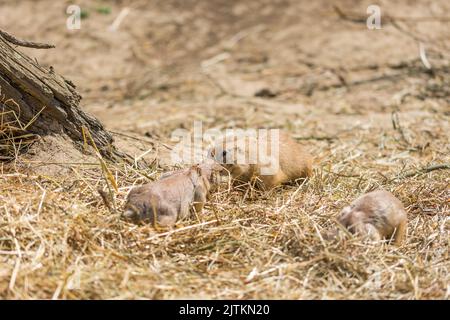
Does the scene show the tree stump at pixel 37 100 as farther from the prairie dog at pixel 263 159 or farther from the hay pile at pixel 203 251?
the prairie dog at pixel 263 159

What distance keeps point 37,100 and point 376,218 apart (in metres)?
2.28

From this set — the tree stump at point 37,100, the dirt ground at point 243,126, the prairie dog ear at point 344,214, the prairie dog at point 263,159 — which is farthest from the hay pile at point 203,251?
the prairie dog at point 263,159

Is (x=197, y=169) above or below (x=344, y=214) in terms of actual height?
above

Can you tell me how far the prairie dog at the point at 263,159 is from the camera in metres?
5.11

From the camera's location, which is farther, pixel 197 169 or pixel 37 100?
pixel 37 100

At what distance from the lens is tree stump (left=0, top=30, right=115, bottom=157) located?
14.9 ft

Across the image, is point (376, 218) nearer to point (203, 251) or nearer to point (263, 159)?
point (203, 251)

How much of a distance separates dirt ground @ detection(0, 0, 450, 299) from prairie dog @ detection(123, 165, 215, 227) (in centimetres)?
8

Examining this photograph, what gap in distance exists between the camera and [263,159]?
520 centimetres

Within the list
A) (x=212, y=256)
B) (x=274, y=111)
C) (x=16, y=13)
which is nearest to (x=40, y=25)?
(x=16, y=13)

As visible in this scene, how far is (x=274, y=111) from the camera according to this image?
7508mm

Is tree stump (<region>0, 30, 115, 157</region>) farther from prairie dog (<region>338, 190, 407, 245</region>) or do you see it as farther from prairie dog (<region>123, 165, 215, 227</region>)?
prairie dog (<region>338, 190, 407, 245</region>)

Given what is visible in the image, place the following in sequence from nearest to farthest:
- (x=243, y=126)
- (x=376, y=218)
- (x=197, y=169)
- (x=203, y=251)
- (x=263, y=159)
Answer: (x=203, y=251) < (x=376, y=218) < (x=197, y=169) < (x=263, y=159) < (x=243, y=126)

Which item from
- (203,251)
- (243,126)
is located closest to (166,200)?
(203,251)
